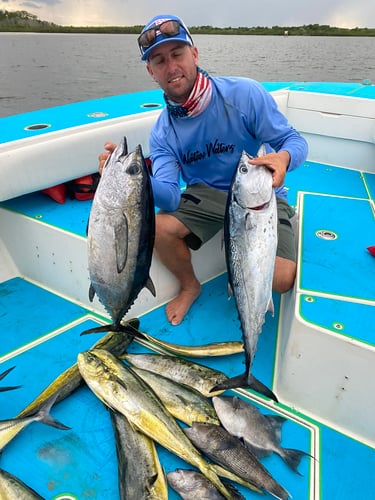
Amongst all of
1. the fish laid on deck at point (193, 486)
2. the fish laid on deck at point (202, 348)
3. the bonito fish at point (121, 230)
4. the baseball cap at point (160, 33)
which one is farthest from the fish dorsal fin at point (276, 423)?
the baseball cap at point (160, 33)

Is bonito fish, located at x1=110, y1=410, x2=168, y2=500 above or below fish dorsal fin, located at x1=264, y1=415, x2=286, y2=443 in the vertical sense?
above

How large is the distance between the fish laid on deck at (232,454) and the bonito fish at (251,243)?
273 millimetres

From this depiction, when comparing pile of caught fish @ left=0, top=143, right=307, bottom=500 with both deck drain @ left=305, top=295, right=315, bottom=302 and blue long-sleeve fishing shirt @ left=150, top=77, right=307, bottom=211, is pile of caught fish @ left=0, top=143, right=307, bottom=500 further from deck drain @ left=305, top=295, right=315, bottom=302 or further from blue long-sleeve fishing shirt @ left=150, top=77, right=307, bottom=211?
blue long-sleeve fishing shirt @ left=150, top=77, right=307, bottom=211

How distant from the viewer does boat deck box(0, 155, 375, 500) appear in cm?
187

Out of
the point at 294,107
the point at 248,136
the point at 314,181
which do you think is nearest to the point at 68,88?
the point at 294,107

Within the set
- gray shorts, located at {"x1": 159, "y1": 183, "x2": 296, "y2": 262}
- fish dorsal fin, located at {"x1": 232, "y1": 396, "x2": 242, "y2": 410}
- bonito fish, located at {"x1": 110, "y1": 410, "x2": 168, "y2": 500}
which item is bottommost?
fish dorsal fin, located at {"x1": 232, "y1": 396, "x2": 242, "y2": 410}

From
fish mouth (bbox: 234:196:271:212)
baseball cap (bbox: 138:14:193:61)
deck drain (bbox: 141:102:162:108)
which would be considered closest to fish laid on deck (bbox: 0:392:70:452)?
fish mouth (bbox: 234:196:271:212)

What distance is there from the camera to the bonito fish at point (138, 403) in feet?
6.07

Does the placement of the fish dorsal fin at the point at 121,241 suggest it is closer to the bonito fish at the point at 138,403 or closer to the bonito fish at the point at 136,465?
the bonito fish at the point at 138,403

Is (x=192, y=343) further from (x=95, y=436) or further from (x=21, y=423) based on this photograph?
(x=21, y=423)

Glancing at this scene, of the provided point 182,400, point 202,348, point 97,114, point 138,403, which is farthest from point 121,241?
point 97,114

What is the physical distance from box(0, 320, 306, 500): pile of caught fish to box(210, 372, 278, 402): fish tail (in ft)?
0.31

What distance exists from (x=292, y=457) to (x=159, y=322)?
1323 millimetres

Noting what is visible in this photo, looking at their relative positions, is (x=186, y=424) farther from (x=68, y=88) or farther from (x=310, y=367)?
(x=68, y=88)
